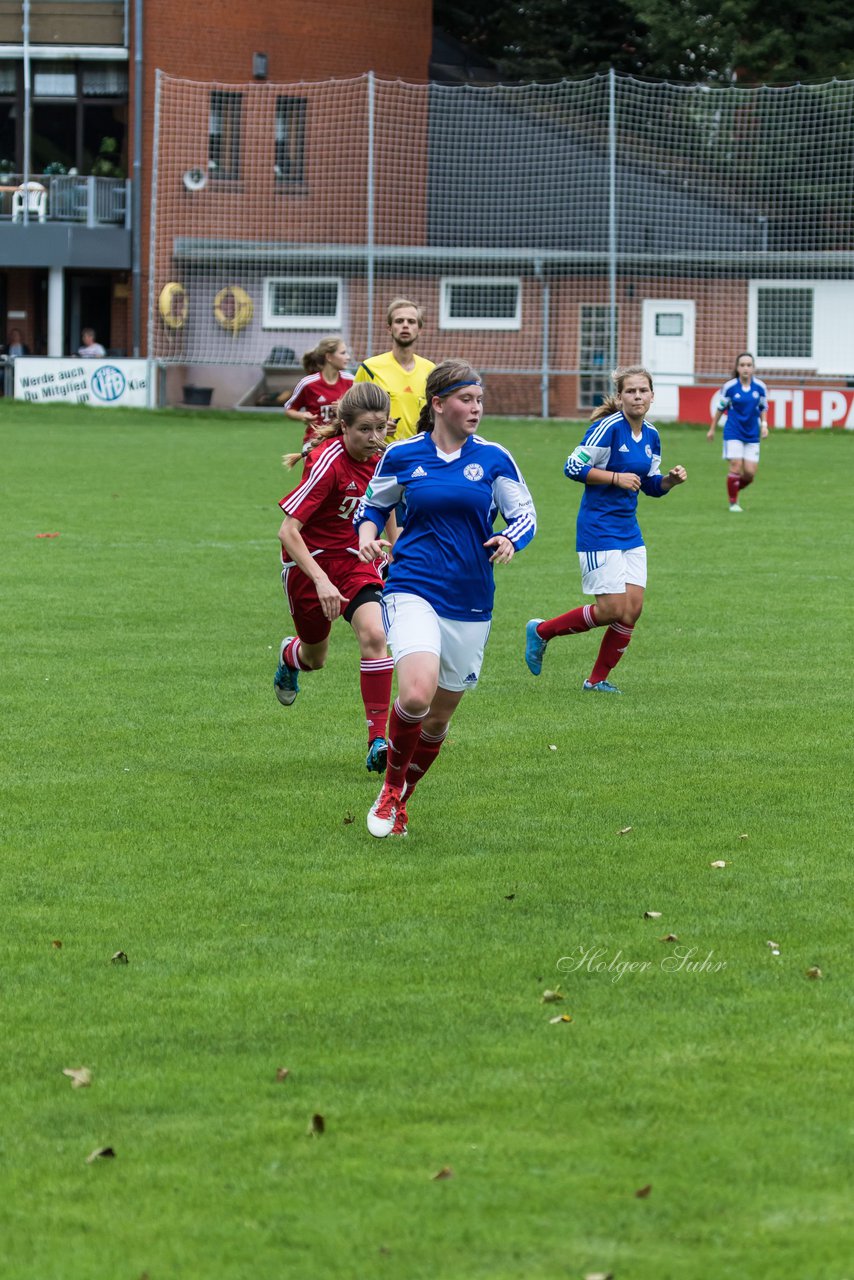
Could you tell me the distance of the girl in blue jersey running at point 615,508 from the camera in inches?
422

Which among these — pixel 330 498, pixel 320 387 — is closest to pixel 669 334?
pixel 320 387

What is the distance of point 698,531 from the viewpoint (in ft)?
65.2

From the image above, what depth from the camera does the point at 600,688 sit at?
10.9 meters

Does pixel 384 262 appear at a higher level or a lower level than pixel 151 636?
higher

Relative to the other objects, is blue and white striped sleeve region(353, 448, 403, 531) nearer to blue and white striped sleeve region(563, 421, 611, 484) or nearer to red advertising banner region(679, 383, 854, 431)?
blue and white striped sleeve region(563, 421, 611, 484)

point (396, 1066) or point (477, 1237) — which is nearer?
point (477, 1237)

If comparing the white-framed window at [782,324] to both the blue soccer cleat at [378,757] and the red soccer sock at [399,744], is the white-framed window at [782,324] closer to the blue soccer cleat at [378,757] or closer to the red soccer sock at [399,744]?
the blue soccer cleat at [378,757]

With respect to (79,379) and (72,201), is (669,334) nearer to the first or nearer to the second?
(79,379)

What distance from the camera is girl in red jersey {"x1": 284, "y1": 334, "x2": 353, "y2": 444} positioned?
1328 cm

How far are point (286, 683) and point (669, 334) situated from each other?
34032 mm

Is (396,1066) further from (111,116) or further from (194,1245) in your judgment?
(111,116)

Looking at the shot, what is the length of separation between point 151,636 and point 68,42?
3629 cm

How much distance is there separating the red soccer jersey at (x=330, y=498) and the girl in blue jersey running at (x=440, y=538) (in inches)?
44.8

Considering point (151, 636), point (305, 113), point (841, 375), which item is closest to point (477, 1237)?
point (151, 636)
